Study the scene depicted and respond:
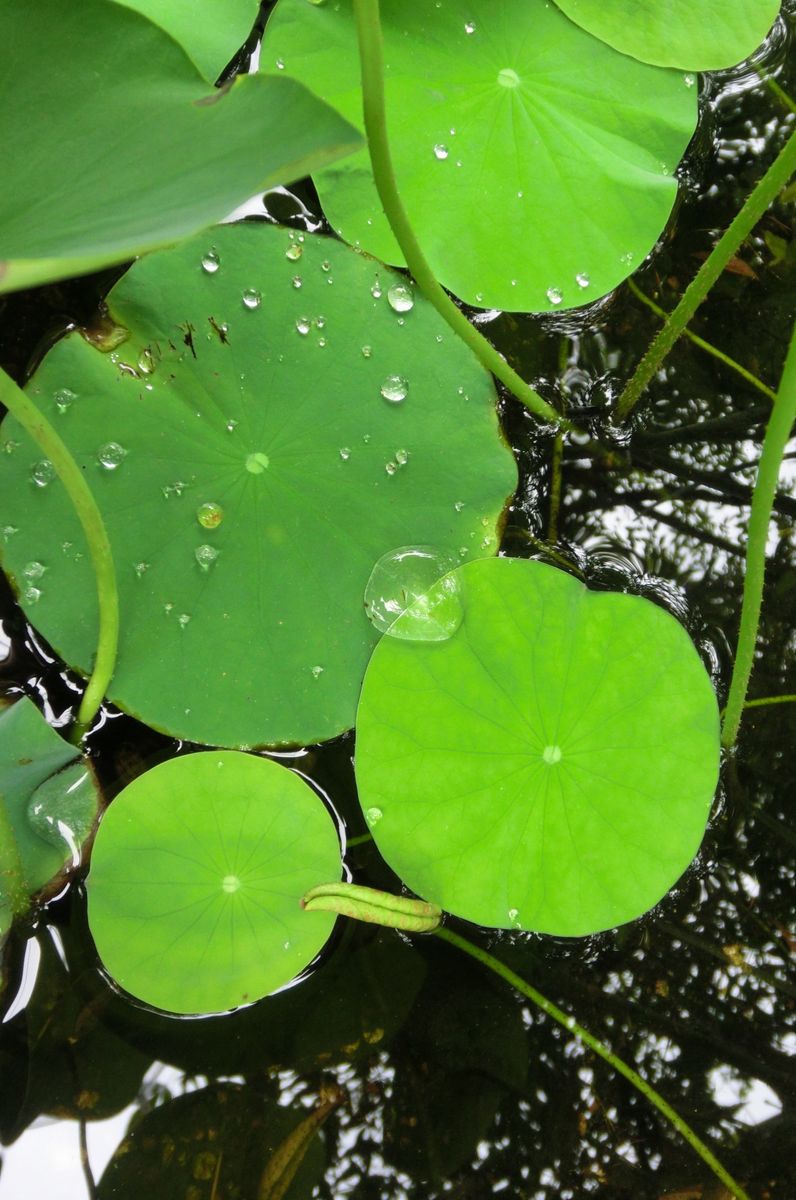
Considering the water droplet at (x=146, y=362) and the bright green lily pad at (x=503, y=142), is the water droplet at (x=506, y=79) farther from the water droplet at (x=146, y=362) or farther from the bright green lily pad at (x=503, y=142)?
the water droplet at (x=146, y=362)

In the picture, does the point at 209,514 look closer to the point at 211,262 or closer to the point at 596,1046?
the point at 211,262

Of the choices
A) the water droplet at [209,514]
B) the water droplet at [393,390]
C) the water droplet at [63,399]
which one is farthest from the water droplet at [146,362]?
the water droplet at [393,390]

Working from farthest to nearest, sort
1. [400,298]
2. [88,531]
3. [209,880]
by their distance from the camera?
[400,298]
[209,880]
[88,531]

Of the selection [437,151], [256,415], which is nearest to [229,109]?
[256,415]

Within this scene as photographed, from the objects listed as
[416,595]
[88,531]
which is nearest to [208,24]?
[88,531]

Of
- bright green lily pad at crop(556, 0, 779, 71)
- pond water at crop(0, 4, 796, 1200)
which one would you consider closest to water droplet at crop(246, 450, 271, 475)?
pond water at crop(0, 4, 796, 1200)

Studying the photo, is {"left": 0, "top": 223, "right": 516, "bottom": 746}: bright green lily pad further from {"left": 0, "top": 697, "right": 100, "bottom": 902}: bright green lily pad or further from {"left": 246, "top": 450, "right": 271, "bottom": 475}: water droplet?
{"left": 0, "top": 697, "right": 100, "bottom": 902}: bright green lily pad
